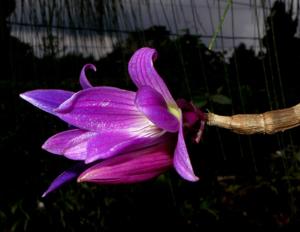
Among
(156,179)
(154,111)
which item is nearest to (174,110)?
(154,111)

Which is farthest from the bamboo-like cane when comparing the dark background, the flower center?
the dark background

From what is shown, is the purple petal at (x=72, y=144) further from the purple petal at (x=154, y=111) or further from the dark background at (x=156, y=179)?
the dark background at (x=156, y=179)

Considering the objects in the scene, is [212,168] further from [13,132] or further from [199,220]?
[13,132]

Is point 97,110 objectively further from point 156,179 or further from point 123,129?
point 156,179

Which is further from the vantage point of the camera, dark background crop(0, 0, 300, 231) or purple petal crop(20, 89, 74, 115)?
dark background crop(0, 0, 300, 231)

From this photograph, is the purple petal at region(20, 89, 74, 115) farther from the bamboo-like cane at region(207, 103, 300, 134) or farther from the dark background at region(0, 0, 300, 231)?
the dark background at region(0, 0, 300, 231)

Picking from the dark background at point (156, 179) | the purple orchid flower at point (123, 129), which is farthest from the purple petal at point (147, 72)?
the dark background at point (156, 179)

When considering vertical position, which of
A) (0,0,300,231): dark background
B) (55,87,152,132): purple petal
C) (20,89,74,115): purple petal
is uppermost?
(20,89,74,115): purple petal

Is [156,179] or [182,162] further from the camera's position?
[156,179]
